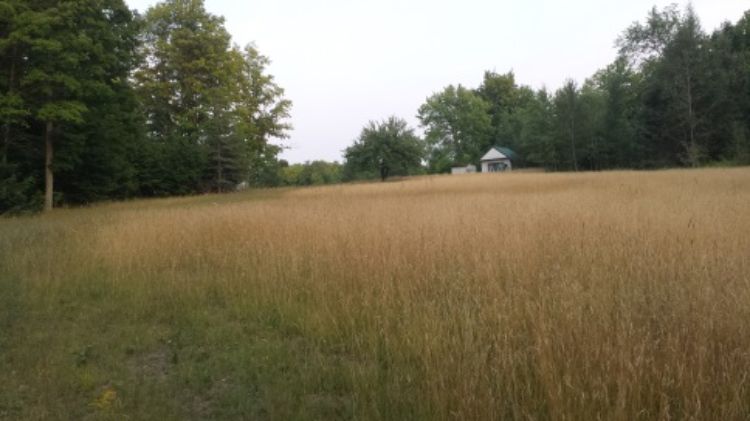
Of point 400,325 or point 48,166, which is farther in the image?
point 48,166

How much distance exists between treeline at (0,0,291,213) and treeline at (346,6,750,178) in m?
11.3

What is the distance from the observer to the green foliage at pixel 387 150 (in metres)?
36.6

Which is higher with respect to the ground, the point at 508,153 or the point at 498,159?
the point at 508,153

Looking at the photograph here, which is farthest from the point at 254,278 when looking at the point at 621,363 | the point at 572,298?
the point at 621,363

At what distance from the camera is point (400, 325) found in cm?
362

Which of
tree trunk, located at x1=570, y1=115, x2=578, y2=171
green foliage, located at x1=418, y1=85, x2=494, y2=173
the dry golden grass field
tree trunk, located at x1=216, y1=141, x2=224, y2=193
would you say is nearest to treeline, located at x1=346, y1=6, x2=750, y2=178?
tree trunk, located at x1=570, y1=115, x2=578, y2=171

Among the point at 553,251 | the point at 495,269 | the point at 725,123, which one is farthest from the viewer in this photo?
the point at 725,123

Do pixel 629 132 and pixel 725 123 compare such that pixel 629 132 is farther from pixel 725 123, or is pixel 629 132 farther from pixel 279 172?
pixel 279 172

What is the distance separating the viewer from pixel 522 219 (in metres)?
7.90

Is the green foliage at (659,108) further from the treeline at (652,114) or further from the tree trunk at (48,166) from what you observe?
the tree trunk at (48,166)

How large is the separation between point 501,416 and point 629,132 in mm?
46113

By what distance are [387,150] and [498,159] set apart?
111 feet

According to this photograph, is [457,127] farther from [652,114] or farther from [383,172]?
[383,172]

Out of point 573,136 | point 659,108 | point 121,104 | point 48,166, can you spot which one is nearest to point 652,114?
point 659,108
